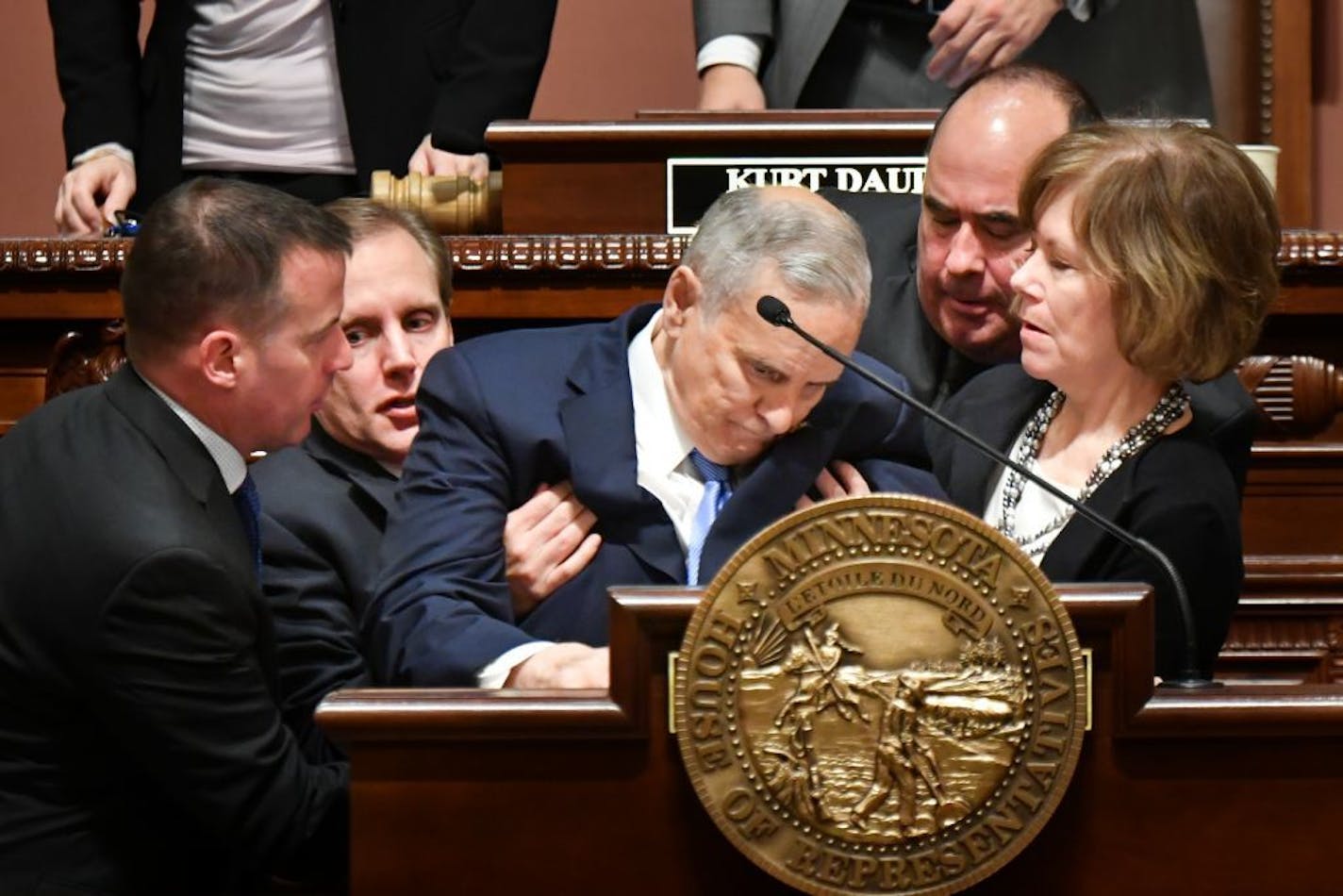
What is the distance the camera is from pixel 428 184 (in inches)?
94.0

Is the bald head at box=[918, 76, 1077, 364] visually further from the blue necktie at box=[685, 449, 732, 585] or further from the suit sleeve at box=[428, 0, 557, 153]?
the suit sleeve at box=[428, 0, 557, 153]


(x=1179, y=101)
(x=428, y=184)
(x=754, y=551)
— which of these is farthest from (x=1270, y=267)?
(x=1179, y=101)

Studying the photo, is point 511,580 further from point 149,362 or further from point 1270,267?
point 1270,267

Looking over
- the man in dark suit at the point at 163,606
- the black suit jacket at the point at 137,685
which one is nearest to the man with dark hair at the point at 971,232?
the man in dark suit at the point at 163,606

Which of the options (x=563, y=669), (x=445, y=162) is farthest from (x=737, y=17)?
(x=563, y=669)

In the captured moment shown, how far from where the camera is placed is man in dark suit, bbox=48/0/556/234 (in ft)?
8.96

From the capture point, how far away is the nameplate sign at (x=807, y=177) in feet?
7.57

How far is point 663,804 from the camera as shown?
1311 millimetres

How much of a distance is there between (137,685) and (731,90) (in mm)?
1403

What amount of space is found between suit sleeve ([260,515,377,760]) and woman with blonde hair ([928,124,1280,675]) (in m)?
0.56

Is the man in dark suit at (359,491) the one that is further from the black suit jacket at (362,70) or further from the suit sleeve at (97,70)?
the suit sleeve at (97,70)

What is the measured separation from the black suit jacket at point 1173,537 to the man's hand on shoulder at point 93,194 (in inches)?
56.0

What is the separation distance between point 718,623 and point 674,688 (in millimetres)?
48

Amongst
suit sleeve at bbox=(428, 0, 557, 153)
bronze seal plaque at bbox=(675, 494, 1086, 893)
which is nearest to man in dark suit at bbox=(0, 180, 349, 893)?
bronze seal plaque at bbox=(675, 494, 1086, 893)
